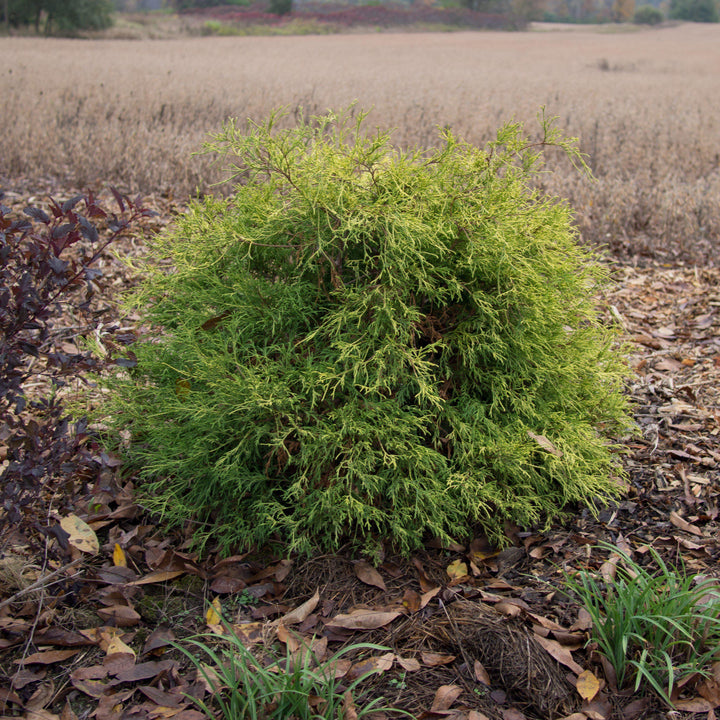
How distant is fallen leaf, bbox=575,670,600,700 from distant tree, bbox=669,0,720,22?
2512 inches

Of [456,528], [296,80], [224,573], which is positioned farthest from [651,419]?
[296,80]

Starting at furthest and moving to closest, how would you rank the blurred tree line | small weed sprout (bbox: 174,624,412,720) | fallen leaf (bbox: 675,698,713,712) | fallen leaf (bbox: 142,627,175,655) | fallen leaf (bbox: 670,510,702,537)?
the blurred tree line
fallen leaf (bbox: 670,510,702,537)
fallen leaf (bbox: 142,627,175,655)
fallen leaf (bbox: 675,698,713,712)
small weed sprout (bbox: 174,624,412,720)

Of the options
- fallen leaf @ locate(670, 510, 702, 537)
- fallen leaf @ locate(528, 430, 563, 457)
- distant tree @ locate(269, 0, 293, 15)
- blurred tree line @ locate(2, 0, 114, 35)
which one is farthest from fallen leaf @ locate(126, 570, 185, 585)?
distant tree @ locate(269, 0, 293, 15)

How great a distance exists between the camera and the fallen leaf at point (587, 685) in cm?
177

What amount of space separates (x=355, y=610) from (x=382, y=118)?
7.63 metres

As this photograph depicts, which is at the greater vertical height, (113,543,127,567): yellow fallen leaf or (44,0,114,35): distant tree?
(44,0,114,35): distant tree

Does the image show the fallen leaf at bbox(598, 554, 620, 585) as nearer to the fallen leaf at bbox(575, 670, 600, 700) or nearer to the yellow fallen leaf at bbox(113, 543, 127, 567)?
the fallen leaf at bbox(575, 670, 600, 700)

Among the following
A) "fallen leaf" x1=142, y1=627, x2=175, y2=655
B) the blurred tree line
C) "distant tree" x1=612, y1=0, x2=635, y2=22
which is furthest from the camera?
"distant tree" x1=612, y1=0, x2=635, y2=22

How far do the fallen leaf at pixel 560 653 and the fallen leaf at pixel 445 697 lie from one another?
0.99 ft

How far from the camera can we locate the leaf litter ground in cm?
179

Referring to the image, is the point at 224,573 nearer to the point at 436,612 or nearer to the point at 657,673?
the point at 436,612

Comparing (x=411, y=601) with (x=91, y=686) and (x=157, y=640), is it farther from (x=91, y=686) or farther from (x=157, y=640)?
(x=91, y=686)

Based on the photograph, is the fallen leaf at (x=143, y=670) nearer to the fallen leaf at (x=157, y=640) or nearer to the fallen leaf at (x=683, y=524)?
the fallen leaf at (x=157, y=640)

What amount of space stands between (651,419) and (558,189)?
423 cm
